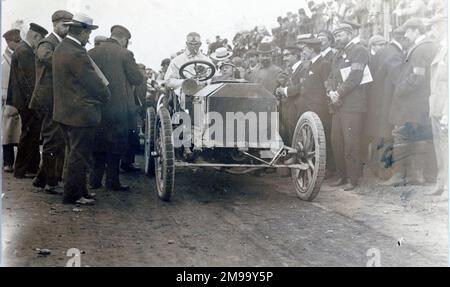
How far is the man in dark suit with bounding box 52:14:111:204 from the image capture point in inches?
210

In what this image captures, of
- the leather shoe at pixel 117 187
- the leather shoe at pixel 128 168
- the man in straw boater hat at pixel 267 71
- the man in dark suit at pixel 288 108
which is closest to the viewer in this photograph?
the leather shoe at pixel 117 187

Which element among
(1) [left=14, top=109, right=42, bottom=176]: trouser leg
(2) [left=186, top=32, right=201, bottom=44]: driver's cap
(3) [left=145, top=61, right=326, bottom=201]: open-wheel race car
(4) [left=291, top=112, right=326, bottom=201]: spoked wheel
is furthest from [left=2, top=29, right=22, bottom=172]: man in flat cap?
(4) [left=291, top=112, right=326, bottom=201]: spoked wheel

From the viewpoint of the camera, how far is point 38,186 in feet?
19.8

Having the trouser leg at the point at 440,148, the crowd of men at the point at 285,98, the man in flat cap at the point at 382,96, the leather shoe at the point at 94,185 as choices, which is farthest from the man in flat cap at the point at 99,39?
the trouser leg at the point at 440,148

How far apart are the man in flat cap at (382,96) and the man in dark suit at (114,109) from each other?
9.08ft

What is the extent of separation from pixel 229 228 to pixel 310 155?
1349mm

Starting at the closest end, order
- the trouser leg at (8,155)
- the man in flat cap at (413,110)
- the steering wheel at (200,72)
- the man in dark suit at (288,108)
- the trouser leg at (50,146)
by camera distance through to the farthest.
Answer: the trouser leg at (50,146)
the man in flat cap at (413,110)
the trouser leg at (8,155)
the steering wheel at (200,72)
the man in dark suit at (288,108)

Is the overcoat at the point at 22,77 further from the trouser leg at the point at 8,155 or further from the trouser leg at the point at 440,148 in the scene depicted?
the trouser leg at the point at 440,148

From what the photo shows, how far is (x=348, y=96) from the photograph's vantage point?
6.67 meters

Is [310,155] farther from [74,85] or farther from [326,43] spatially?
[74,85]

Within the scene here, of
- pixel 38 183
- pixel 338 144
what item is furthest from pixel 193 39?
pixel 38 183

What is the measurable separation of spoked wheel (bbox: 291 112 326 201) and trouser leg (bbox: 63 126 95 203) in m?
2.18

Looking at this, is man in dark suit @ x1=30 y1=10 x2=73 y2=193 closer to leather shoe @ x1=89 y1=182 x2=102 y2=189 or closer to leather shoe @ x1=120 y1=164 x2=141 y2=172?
leather shoe @ x1=89 y1=182 x2=102 y2=189

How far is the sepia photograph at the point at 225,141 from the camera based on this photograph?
4.47 m
